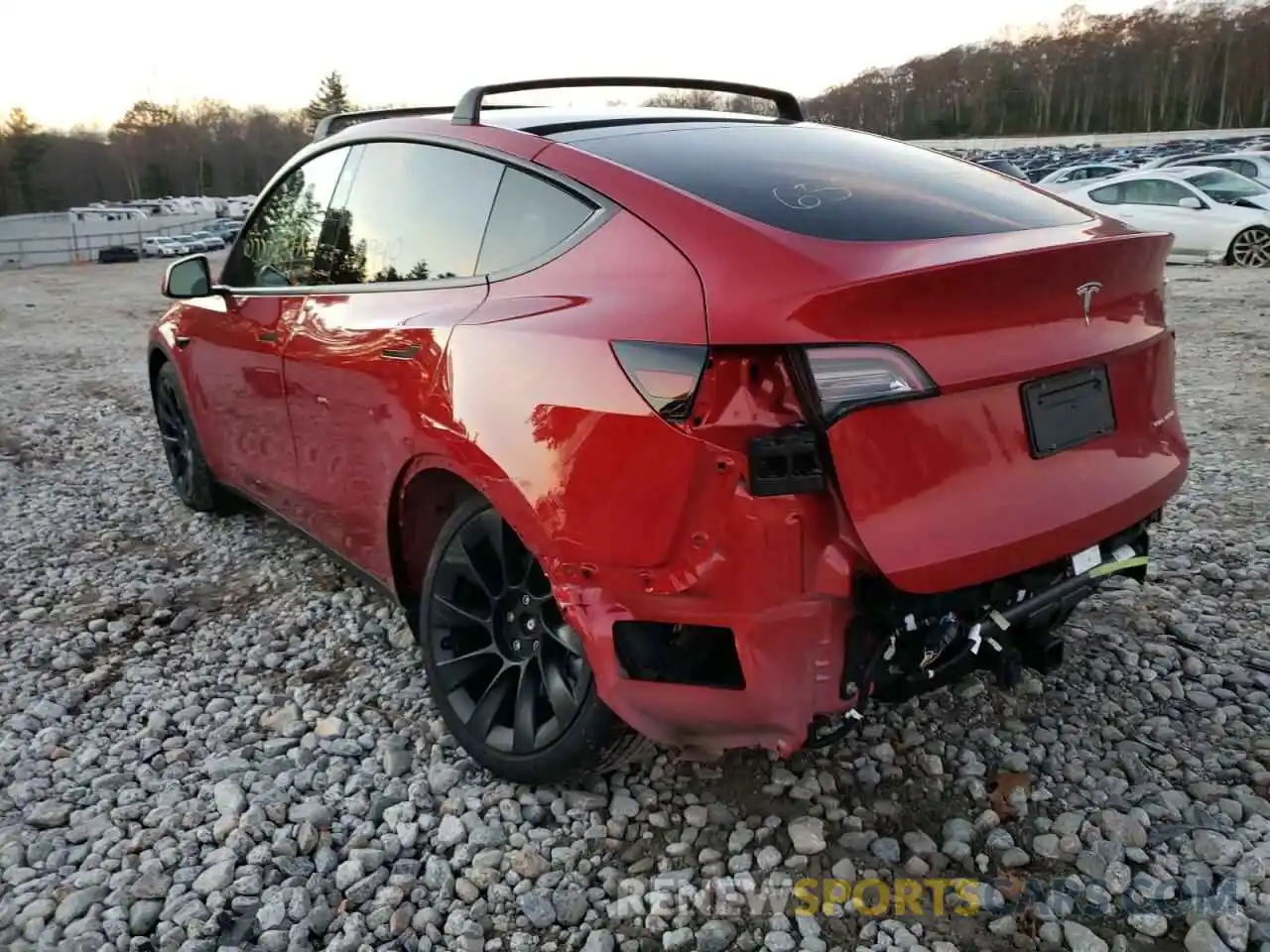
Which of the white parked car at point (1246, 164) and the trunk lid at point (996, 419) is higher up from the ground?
the trunk lid at point (996, 419)

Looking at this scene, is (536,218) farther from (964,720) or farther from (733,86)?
(964,720)

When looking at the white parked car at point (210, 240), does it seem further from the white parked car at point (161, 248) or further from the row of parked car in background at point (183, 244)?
the white parked car at point (161, 248)

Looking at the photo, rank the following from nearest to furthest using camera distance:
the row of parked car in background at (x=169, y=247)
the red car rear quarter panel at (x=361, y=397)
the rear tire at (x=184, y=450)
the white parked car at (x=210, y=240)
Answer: the red car rear quarter panel at (x=361, y=397)
the rear tire at (x=184, y=450)
the row of parked car in background at (x=169, y=247)
the white parked car at (x=210, y=240)

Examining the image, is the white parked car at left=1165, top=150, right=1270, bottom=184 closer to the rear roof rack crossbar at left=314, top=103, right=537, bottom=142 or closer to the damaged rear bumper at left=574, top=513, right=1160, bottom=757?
the rear roof rack crossbar at left=314, top=103, right=537, bottom=142

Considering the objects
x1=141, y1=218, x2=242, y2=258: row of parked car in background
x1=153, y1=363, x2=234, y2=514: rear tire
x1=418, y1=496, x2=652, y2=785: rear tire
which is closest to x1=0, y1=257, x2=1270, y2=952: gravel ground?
x1=418, y1=496, x2=652, y2=785: rear tire

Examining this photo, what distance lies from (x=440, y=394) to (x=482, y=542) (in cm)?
40

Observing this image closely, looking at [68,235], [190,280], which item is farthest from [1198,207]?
[68,235]

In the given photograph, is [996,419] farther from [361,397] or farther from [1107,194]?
[1107,194]

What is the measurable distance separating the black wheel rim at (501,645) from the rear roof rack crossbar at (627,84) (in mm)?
1293

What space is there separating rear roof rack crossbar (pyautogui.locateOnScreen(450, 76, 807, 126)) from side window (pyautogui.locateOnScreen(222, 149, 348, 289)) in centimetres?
77

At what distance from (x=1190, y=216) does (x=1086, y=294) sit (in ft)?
47.8

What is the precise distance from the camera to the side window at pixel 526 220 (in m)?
2.51

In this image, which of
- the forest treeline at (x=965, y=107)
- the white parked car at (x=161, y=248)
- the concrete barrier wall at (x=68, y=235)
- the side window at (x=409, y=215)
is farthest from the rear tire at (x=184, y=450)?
the forest treeline at (x=965, y=107)

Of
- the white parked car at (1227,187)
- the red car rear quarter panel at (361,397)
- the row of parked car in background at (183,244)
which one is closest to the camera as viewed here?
the red car rear quarter panel at (361,397)
